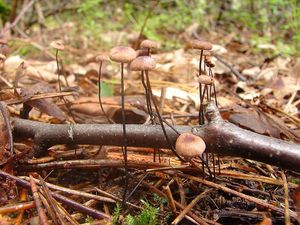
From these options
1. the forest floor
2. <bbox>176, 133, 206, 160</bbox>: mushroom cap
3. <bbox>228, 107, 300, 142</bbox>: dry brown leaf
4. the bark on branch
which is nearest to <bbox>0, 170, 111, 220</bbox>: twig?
the forest floor

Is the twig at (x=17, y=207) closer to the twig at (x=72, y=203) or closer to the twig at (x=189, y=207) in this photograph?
the twig at (x=72, y=203)

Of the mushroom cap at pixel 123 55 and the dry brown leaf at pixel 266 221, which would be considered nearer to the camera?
the dry brown leaf at pixel 266 221

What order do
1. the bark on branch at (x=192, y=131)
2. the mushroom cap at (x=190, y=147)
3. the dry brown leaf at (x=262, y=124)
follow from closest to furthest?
1. the mushroom cap at (x=190, y=147)
2. the bark on branch at (x=192, y=131)
3. the dry brown leaf at (x=262, y=124)

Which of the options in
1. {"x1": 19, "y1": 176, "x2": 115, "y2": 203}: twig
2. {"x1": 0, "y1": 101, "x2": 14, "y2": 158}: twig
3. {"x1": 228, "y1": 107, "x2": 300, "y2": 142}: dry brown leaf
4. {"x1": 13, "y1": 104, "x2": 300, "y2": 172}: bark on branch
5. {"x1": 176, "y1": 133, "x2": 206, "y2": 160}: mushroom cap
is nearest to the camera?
{"x1": 176, "y1": 133, "x2": 206, "y2": 160}: mushroom cap

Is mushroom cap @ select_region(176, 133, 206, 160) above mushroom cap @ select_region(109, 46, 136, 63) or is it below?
below

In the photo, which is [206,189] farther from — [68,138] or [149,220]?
[68,138]

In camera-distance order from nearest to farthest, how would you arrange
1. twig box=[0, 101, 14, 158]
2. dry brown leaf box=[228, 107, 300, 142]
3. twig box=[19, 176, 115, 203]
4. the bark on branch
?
the bark on branch → twig box=[19, 176, 115, 203] → twig box=[0, 101, 14, 158] → dry brown leaf box=[228, 107, 300, 142]

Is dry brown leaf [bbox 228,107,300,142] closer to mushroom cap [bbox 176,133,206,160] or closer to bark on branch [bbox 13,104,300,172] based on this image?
bark on branch [bbox 13,104,300,172]

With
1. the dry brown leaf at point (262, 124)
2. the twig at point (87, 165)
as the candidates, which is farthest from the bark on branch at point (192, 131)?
the dry brown leaf at point (262, 124)
